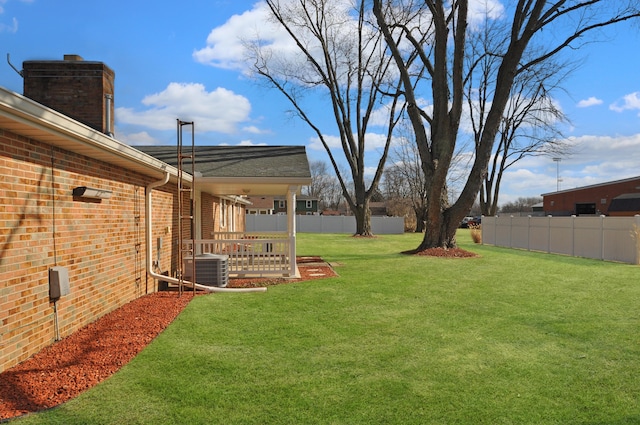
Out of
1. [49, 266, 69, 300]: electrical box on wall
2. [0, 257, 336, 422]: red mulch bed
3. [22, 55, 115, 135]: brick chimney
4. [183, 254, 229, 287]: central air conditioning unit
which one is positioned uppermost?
[22, 55, 115, 135]: brick chimney

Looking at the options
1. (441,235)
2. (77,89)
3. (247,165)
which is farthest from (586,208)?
(77,89)

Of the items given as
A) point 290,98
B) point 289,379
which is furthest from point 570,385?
point 290,98

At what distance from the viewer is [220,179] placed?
35.4 ft

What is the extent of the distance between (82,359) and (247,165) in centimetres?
761

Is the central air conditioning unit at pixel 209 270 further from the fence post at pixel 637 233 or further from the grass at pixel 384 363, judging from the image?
the fence post at pixel 637 233

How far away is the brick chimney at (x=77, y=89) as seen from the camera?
9.61 meters

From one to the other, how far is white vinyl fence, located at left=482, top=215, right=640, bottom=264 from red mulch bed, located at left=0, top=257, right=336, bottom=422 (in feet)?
48.6

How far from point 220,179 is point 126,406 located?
298 inches

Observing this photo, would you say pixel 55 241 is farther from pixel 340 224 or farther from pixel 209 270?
pixel 340 224

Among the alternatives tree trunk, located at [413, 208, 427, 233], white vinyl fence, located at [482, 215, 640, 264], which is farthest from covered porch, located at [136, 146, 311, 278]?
tree trunk, located at [413, 208, 427, 233]

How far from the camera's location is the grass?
3.60 meters

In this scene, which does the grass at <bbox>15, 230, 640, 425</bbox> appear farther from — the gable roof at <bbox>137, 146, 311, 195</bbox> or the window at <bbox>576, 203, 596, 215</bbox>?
the window at <bbox>576, 203, 596, 215</bbox>

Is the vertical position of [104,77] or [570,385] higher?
[104,77]

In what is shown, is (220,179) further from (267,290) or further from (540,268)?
(540,268)
